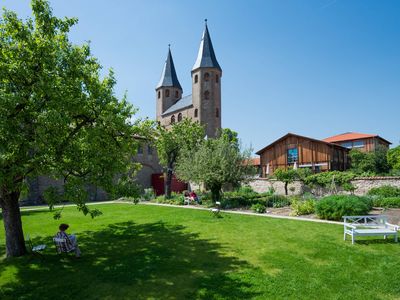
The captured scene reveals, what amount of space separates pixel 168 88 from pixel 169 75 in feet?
8.96

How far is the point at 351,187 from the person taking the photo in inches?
942

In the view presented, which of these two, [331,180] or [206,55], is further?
[206,55]

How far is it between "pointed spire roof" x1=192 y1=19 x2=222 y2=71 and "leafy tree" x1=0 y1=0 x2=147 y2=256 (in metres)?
42.3

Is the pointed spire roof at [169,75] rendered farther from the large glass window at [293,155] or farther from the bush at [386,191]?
the bush at [386,191]

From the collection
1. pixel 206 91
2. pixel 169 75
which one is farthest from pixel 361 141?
pixel 169 75

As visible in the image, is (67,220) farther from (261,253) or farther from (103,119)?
(261,253)

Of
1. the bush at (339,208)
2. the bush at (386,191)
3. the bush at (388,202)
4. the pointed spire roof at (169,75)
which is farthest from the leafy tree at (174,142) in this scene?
the pointed spire roof at (169,75)

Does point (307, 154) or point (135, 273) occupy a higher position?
point (307, 154)

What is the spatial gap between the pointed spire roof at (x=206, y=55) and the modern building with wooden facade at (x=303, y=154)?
18822 millimetres

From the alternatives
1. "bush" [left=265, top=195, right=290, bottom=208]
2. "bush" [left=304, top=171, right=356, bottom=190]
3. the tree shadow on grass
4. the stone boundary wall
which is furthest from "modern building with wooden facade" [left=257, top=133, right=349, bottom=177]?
the tree shadow on grass

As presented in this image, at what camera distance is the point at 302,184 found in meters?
27.8

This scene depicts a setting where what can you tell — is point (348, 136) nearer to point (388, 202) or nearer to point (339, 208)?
point (388, 202)

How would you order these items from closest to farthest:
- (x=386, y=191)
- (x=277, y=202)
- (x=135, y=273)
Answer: (x=135, y=273), (x=277, y=202), (x=386, y=191)

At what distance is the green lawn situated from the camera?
632cm
